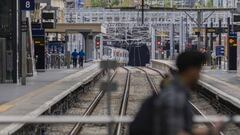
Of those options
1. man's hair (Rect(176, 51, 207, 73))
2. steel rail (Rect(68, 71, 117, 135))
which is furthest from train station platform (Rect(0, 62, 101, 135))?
man's hair (Rect(176, 51, 207, 73))

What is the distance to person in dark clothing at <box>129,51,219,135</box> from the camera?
14.0ft

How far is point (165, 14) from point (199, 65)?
89.0 metres

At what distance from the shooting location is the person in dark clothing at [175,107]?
427 centimetres

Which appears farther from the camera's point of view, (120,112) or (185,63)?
(120,112)

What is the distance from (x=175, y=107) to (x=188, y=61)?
55 centimetres

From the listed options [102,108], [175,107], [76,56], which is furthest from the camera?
[76,56]

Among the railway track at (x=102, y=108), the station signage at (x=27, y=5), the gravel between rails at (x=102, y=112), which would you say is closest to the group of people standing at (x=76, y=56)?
the railway track at (x=102, y=108)

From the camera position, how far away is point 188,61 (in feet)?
15.5

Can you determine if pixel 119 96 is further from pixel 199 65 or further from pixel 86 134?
pixel 199 65

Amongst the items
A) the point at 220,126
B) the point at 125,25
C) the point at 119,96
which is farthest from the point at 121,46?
the point at 220,126

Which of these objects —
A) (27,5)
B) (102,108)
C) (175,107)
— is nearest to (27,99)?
(102,108)

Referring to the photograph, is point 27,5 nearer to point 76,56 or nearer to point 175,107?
point 76,56

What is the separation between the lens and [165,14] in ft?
306

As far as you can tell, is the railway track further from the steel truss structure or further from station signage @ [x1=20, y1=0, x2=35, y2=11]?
the steel truss structure
